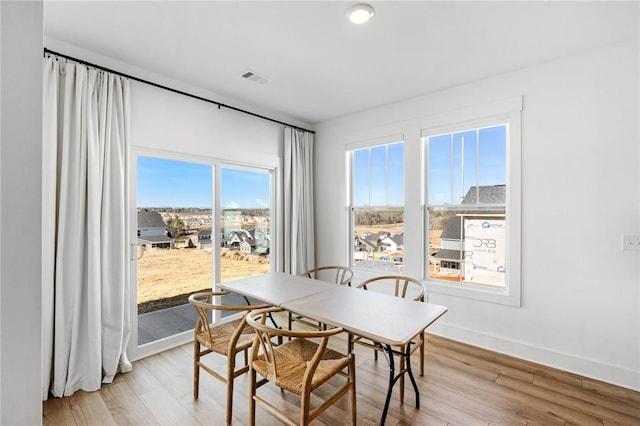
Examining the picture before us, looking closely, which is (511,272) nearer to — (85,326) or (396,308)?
(396,308)

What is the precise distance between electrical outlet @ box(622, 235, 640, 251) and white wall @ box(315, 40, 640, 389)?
0.05 m

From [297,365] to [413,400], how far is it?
3.39 feet

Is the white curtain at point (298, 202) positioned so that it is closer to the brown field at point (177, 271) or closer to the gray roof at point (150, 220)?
the brown field at point (177, 271)

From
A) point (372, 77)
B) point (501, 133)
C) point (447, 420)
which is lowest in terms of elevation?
point (447, 420)

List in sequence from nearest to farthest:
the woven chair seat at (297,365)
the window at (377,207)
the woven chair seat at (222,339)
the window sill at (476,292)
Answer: the woven chair seat at (297,365) < the woven chair seat at (222,339) < the window sill at (476,292) < the window at (377,207)

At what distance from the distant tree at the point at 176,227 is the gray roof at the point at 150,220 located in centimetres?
6

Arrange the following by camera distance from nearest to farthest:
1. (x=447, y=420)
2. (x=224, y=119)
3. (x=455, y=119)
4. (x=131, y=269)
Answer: (x=447, y=420), (x=131, y=269), (x=455, y=119), (x=224, y=119)

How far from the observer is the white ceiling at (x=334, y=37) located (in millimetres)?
1968

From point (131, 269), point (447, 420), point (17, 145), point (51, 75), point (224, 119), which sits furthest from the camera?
point (224, 119)

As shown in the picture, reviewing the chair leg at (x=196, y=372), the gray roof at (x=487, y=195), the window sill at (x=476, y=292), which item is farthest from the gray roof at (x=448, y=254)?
the chair leg at (x=196, y=372)

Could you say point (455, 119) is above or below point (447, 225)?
above

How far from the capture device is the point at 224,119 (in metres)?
3.43

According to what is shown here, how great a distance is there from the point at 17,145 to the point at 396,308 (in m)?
1.99

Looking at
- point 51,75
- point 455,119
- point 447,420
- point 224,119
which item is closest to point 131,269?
point 51,75
